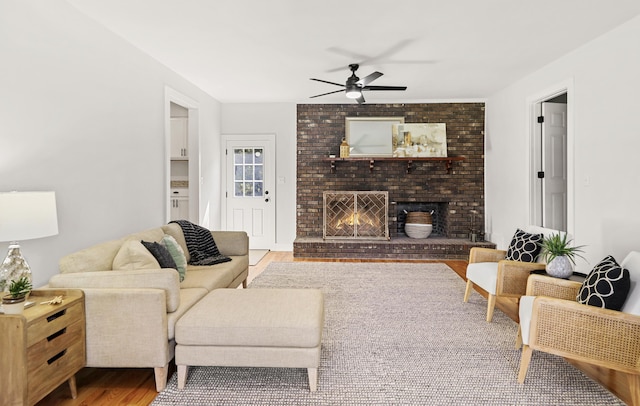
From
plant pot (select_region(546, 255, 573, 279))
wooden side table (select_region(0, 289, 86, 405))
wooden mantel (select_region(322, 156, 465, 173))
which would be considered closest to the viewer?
wooden side table (select_region(0, 289, 86, 405))

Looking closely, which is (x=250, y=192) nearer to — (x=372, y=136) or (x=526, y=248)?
(x=372, y=136)

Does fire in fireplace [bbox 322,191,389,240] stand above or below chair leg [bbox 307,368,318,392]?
above

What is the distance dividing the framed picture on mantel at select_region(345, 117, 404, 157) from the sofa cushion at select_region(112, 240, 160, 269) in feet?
13.9

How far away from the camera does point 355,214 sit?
21.0ft

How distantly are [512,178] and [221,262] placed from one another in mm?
4124

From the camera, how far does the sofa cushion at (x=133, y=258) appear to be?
8.43 ft

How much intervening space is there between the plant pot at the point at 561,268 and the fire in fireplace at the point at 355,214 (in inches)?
139

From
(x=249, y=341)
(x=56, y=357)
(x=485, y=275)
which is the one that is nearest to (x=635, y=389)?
(x=485, y=275)

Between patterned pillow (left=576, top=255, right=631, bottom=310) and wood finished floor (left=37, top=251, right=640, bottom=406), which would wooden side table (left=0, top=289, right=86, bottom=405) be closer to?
wood finished floor (left=37, top=251, right=640, bottom=406)

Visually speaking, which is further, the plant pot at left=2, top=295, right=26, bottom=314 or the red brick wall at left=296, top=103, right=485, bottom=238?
the red brick wall at left=296, top=103, right=485, bottom=238

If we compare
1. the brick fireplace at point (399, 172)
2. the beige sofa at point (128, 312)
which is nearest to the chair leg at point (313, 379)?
the beige sofa at point (128, 312)

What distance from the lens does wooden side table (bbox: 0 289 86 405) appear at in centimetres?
174

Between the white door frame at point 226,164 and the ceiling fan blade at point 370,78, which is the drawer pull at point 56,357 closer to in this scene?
the ceiling fan blade at point 370,78

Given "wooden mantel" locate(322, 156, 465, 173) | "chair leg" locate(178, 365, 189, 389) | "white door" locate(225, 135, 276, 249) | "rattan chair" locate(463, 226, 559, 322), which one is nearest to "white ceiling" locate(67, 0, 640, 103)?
"wooden mantel" locate(322, 156, 465, 173)
